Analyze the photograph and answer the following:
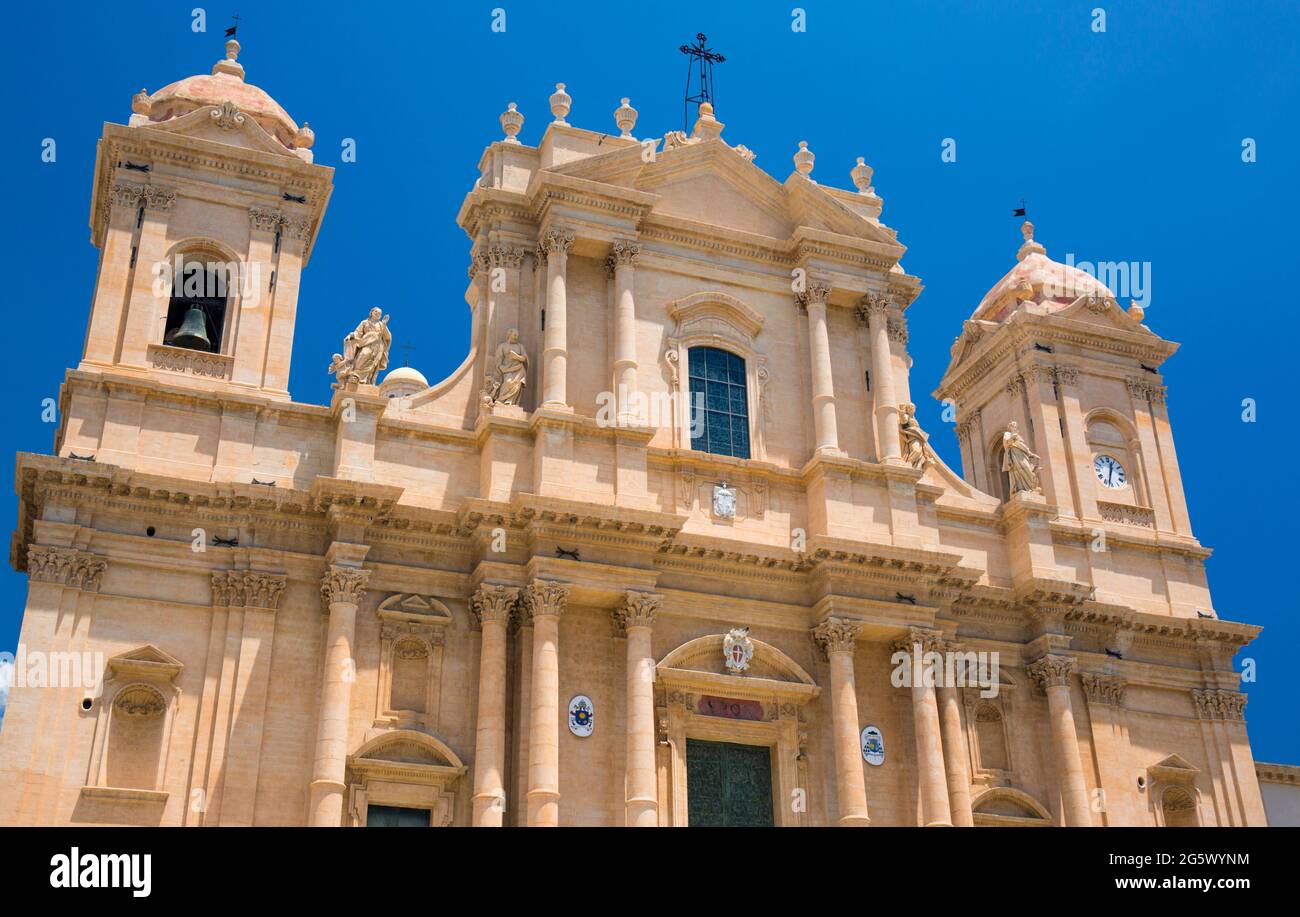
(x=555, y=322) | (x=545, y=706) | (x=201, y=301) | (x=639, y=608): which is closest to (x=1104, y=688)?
(x=639, y=608)

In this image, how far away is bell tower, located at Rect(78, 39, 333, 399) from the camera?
82.9ft

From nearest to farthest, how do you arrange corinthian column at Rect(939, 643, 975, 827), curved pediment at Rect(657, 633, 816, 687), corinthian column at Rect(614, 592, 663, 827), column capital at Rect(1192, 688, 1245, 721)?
corinthian column at Rect(614, 592, 663, 827)
curved pediment at Rect(657, 633, 816, 687)
corinthian column at Rect(939, 643, 975, 827)
column capital at Rect(1192, 688, 1245, 721)

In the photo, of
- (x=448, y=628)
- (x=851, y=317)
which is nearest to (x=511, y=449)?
(x=448, y=628)

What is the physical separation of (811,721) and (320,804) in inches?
356

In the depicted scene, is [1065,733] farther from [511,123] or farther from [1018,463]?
[511,123]

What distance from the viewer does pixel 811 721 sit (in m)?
26.1

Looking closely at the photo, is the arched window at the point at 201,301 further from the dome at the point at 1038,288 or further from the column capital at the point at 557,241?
the dome at the point at 1038,288

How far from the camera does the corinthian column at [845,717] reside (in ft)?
81.4

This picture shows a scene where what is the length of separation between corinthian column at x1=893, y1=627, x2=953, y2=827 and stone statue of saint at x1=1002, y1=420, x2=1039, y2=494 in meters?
4.77

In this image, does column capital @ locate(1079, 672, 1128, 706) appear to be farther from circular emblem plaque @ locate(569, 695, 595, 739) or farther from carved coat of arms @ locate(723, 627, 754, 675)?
circular emblem plaque @ locate(569, 695, 595, 739)

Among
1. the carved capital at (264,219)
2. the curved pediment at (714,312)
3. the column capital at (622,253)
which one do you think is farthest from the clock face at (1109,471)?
the carved capital at (264,219)

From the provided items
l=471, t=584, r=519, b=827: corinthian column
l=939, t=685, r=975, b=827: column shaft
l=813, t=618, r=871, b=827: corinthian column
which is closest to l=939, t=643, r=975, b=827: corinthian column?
l=939, t=685, r=975, b=827: column shaft

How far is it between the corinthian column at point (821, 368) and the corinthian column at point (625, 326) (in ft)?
12.1

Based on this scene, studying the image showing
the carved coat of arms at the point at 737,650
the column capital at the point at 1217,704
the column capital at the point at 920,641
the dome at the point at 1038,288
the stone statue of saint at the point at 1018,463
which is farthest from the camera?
the dome at the point at 1038,288
